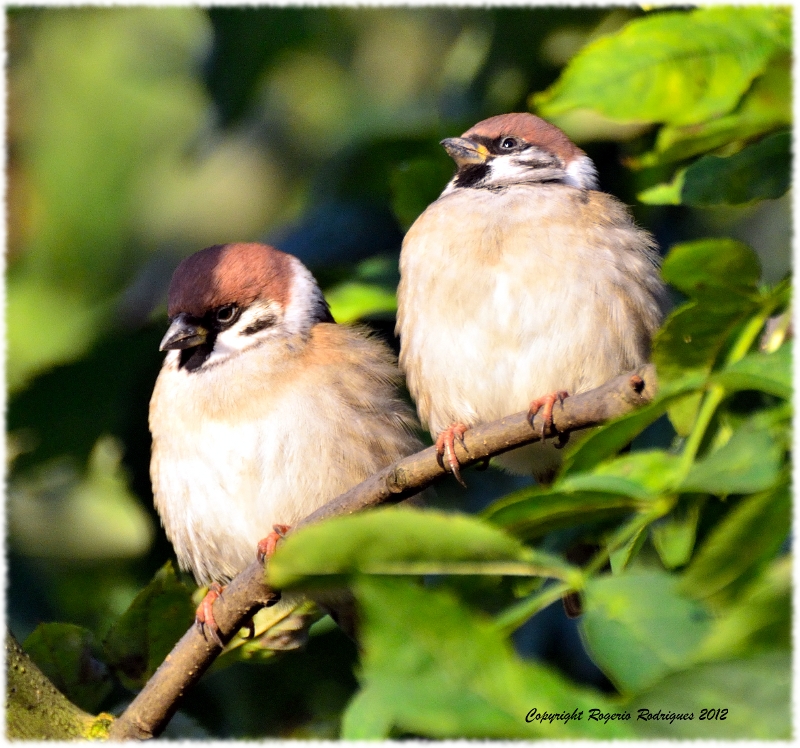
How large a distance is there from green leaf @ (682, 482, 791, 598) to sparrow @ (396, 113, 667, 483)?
168 centimetres

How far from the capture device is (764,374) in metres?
1.21

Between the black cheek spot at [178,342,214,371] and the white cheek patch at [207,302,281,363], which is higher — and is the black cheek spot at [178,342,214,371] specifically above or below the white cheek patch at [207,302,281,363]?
below

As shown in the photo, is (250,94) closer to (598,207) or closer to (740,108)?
(598,207)

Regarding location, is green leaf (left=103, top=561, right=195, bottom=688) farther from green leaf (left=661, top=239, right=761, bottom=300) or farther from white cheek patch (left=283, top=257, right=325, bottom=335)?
green leaf (left=661, top=239, right=761, bottom=300)

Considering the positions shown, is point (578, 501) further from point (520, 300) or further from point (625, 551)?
point (520, 300)

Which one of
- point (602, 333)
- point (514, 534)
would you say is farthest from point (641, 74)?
point (602, 333)

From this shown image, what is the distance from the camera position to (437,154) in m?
3.98

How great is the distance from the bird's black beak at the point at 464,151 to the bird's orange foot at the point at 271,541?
137 cm

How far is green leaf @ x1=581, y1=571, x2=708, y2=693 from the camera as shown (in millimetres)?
1038

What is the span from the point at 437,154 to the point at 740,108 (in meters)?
2.01

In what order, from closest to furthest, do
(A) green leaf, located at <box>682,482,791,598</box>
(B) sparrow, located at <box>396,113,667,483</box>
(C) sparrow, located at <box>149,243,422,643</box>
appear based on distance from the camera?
(A) green leaf, located at <box>682,482,791,598</box> → (B) sparrow, located at <box>396,113,667,483</box> → (C) sparrow, located at <box>149,243,422,643</box>

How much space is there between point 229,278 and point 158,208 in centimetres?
182

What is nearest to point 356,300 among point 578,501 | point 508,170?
point 508,170

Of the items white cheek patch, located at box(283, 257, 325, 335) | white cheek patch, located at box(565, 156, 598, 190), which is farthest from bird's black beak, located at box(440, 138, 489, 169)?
white cheek patch, located at box(283, 257, 325, 335)
